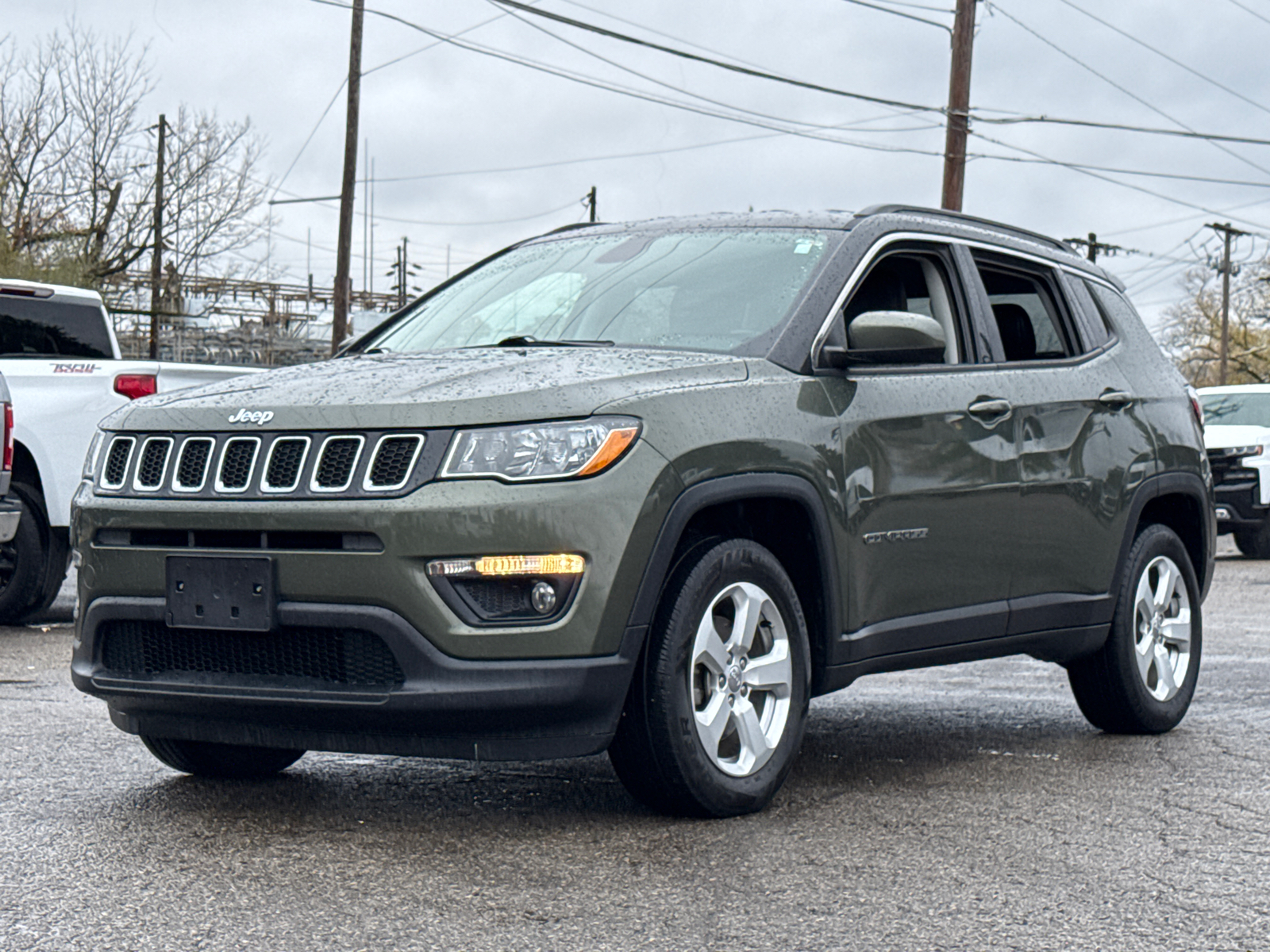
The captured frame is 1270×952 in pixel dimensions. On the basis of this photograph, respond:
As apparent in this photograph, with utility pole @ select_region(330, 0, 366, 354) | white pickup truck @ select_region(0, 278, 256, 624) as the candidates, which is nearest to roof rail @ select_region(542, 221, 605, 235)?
white pickup truck @ select_region(0, 278, 256, 624)

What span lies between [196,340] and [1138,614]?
5158cm

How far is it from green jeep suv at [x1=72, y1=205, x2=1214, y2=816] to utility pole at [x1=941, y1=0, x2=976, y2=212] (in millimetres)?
→ 16782

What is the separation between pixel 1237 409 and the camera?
61.4ft

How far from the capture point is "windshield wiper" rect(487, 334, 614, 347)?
17.1 ft

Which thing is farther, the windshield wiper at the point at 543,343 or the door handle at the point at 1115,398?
the door handle at the point at 1115,398

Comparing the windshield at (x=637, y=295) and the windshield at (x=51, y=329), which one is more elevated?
the windshield at (x=637, y=295)

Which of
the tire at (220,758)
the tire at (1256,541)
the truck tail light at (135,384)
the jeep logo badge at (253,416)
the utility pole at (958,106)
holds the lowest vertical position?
the tire at (1256,541)

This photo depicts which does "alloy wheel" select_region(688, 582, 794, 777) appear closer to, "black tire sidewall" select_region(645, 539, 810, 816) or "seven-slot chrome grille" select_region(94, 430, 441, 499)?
"black tire sidewall" select_region(645, 539, 810, 816)

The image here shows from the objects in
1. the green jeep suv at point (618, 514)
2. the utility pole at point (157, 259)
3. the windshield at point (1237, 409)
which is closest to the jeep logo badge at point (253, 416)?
the green jeep suv at point (618, 514)

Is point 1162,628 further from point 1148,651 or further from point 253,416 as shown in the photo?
point 253,416

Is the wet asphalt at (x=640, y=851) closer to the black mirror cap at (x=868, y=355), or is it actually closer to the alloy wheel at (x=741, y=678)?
the alloy wheel at (x=741, y=678)

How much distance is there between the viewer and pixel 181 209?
47.5m

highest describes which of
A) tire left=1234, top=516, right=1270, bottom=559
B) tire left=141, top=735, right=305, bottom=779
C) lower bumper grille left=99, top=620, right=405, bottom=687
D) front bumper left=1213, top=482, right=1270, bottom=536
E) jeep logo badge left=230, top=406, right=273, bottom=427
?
jeep logo badge left=230, top=406, right=273, bottom=427

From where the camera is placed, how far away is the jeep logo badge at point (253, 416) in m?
4.48
